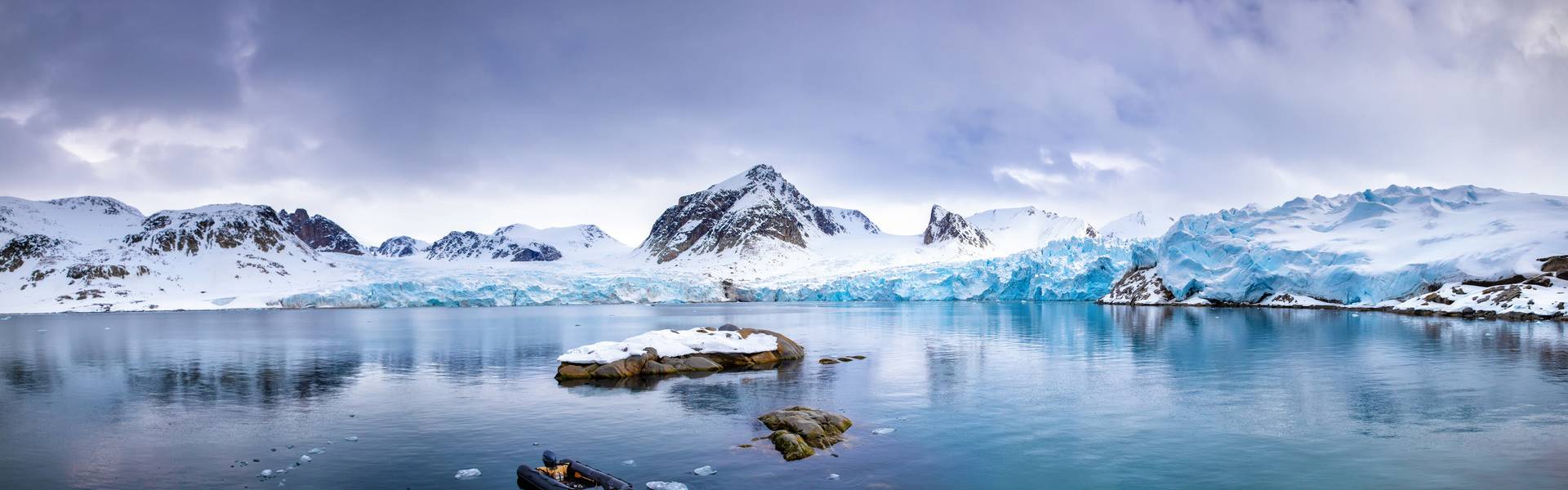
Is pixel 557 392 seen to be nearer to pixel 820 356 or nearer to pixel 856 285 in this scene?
pixel 820 356

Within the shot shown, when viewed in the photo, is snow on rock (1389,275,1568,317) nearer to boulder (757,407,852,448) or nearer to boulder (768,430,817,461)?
boulder (757,407,852,448)

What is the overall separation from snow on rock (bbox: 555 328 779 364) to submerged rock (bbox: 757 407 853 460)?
11.5m

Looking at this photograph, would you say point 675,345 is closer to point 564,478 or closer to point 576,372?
point 576,372

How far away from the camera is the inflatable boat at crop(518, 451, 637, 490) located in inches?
520

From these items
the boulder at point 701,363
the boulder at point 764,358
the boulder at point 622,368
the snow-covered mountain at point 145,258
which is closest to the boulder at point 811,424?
the boulder at point 622,368

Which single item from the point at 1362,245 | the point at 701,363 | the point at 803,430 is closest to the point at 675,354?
the point at 701,363

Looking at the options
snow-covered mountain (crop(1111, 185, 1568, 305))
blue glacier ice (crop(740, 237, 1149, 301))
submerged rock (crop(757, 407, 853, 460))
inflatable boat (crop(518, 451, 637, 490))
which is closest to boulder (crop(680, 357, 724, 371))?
submerged rock (crop(757, 407, 853, 460))

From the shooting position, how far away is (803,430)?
17.5 meters

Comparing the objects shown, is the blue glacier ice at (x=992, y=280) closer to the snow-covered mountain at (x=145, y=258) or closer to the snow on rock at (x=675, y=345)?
the snow on rock at (x=675, y=345)

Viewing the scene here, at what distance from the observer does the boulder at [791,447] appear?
1583 cm

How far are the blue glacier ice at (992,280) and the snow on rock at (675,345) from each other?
8285 cm

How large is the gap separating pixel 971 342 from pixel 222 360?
39585mm

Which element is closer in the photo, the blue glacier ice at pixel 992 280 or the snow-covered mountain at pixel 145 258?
the blue glacier ice at pixel 992 280

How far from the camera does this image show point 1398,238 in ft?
235
